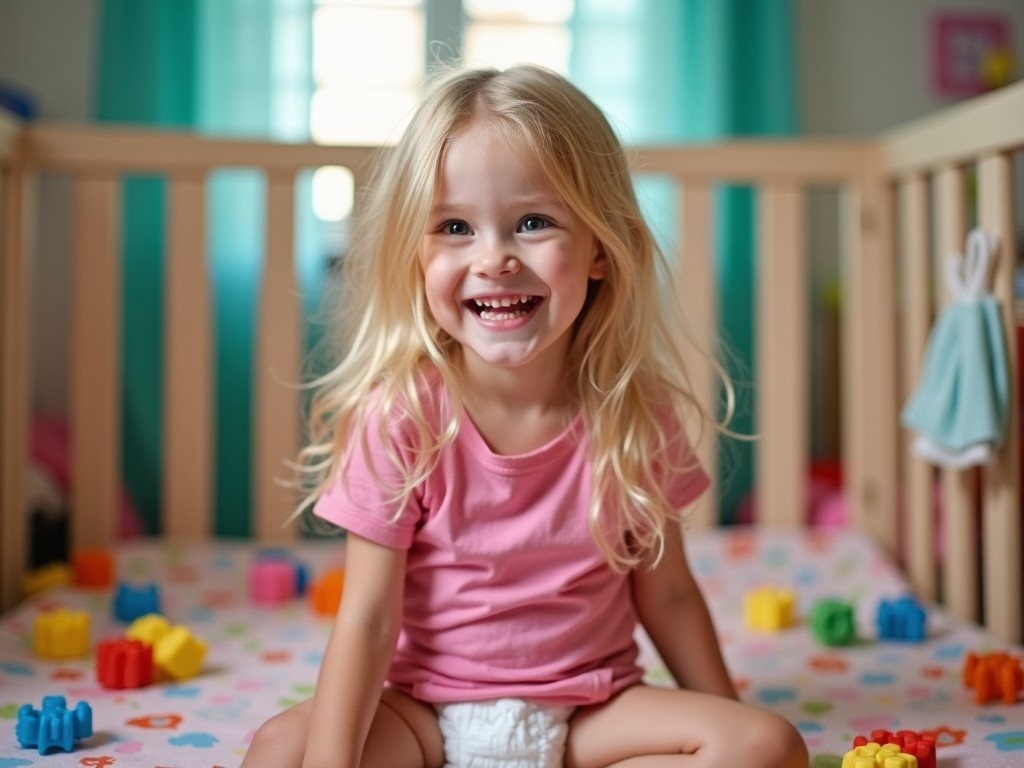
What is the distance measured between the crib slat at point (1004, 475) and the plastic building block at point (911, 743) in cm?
46

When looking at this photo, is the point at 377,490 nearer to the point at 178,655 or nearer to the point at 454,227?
the point at 454,227

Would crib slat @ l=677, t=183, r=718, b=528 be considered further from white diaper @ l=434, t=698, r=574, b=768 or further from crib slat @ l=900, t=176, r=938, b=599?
white diaper @ l=434, t=698, r=574, b=768

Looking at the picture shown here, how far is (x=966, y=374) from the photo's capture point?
139 centimetres

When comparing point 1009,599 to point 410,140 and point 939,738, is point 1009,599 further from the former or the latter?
point 410,140

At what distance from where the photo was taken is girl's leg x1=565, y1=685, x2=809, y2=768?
2.96ft

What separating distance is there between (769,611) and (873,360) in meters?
0.50

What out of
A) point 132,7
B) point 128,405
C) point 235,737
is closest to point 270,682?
point 235,737

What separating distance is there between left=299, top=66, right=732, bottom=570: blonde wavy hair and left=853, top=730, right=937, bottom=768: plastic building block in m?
0.23

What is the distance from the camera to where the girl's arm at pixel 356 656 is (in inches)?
35.2

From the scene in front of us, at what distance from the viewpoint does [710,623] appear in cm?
109

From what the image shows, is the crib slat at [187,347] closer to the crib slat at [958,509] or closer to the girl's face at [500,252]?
the girl's face at [500,252]

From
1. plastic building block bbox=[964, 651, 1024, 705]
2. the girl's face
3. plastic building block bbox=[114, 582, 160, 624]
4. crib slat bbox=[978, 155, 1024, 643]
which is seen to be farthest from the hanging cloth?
plastic building block bbox=[114, 582, 160, 624]

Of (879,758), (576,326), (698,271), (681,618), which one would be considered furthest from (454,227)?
(698,271)

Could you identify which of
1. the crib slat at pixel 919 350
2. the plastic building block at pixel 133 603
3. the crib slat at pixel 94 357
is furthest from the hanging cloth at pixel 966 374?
the crib slat at pixel 94 357
